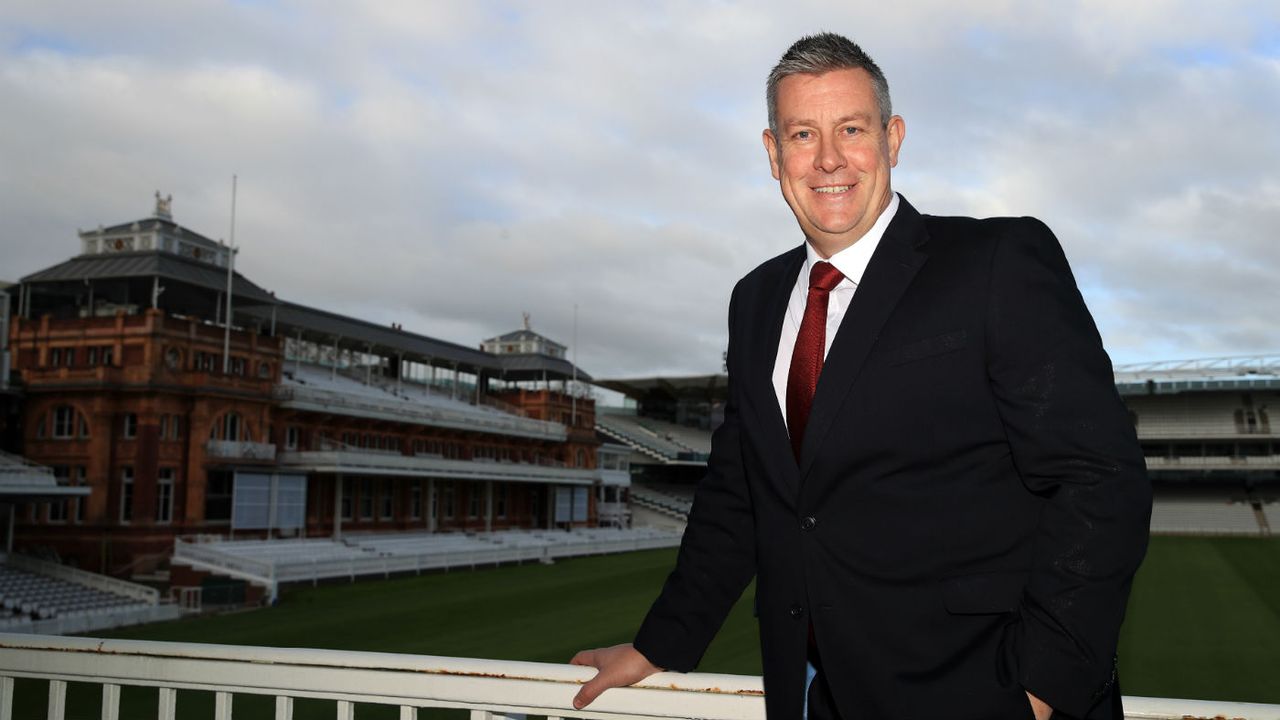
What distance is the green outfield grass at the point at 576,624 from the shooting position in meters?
17.1

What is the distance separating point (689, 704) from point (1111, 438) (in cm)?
128

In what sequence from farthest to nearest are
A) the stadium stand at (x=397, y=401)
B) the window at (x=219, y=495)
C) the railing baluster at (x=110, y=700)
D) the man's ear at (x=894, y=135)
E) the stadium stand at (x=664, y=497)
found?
the stadium stand at (x=664, y=497), the stadium stand at (x=397, y=401), the window at (x=219, y=495), the railing baluster at (x=110, y=700), the man's ear at (x=894, y=135)

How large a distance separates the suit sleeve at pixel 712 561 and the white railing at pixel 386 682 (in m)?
0.11

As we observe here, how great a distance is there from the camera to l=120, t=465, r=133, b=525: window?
1156 inches

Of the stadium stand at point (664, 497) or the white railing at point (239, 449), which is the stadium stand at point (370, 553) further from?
the stadium stand at point (664, 497)

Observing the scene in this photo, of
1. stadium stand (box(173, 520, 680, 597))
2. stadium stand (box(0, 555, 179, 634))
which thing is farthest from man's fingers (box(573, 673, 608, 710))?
stadium stand (box(173, 520, 680, 597))

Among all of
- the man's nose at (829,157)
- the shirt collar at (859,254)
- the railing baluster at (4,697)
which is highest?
the man's nose at (829,157)

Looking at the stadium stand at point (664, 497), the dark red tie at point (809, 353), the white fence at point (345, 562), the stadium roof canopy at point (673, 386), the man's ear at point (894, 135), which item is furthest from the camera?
the stadium roof canopy at point (673, 386)

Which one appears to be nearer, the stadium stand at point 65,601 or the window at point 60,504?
the stadium stand at point 65,601

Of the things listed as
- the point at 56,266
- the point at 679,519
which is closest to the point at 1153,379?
the point at 679,519

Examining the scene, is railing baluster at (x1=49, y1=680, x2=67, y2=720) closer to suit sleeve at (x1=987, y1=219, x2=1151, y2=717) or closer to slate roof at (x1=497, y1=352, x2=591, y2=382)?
suit sleeve at (x1=987, y1=219, x2=1151, y2=717)

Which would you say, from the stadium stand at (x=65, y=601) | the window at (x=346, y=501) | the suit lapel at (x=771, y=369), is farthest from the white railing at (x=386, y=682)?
the window at (x=346, y=501)

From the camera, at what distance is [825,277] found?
91.0 inches

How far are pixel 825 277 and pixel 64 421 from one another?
110ft
